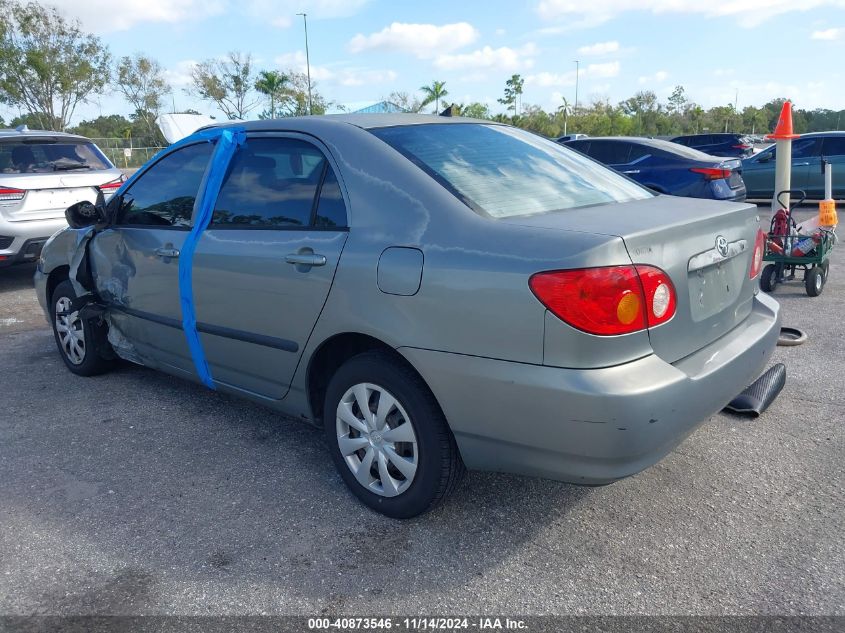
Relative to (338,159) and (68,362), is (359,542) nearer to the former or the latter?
(338,159)

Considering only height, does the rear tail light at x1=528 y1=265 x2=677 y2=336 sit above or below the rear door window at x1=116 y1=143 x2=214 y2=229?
below

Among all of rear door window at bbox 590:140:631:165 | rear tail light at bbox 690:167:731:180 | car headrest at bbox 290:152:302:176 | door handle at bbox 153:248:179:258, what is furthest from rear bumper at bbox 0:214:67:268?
rear tail light at bbox 690:167:731:180

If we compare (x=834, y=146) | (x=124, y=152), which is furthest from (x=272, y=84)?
(x=834, y=146)

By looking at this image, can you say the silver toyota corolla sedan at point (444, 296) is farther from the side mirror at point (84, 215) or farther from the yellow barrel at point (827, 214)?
the yellow barrel at point (827, 214)

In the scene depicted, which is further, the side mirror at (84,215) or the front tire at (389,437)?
the side mirror at (84,215)

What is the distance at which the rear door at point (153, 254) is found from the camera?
376 centimetres

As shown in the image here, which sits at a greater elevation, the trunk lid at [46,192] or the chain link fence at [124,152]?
the chain link fence at [124,152]

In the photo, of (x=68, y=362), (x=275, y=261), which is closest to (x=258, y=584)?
(x=275, y=261)

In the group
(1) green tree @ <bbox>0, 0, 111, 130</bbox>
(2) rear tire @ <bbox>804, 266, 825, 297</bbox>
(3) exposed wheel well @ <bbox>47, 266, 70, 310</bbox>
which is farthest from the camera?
(1) green tree @ <bbox>0, 0, 111, 130</bbox>

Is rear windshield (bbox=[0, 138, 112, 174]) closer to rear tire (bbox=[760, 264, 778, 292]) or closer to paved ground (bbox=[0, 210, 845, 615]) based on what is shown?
paved ground (bbox=[0, 210, 845, 615])

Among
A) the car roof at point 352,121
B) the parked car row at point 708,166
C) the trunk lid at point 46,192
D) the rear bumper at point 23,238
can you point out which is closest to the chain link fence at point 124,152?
the parked car row at point 708,166

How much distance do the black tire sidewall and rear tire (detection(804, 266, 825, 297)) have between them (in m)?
5.21

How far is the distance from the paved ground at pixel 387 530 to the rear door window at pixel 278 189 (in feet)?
3.87

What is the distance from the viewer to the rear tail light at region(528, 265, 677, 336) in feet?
7.56
